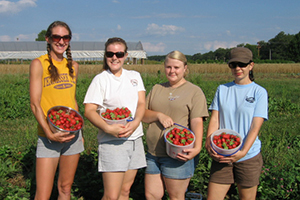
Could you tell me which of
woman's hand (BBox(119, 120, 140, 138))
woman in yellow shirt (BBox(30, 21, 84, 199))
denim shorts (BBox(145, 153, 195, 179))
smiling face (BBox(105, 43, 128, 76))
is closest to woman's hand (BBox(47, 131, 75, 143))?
woman in yellow shirt (BBox(30, 21, 84, 199))

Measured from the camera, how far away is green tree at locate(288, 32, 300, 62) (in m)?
61.1

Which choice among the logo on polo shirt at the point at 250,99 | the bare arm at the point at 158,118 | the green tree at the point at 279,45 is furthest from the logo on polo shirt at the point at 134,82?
the green tree at the point at 279,45

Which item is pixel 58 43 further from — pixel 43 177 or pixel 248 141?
pixel 248 141

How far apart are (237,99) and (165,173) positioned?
37.6 inches

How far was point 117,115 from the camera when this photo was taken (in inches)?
88.1

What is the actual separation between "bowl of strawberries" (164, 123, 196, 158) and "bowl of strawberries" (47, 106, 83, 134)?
0.81 m

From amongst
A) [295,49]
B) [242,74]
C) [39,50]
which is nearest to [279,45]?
[295,49]

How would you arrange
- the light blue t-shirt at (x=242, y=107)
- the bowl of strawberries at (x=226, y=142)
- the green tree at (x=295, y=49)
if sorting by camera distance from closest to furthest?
the bowl of strawberries at (x=226, y=142) < the light blue t-shirt at (x=242, y=107) < the green tree at (x=295, y=49)

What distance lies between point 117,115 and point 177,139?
0.56 meters

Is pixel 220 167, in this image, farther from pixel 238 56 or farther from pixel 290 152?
pixel 290 152

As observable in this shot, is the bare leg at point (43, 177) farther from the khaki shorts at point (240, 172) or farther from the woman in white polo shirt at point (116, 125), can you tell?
the khaki shorts at point (240, 172)

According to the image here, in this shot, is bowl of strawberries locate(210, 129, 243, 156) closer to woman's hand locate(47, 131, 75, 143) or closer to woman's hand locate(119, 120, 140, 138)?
woman's hand locate(119, 120, 140, 138)

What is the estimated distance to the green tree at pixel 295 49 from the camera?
6114 cm

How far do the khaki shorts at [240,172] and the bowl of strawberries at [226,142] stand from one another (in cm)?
23
